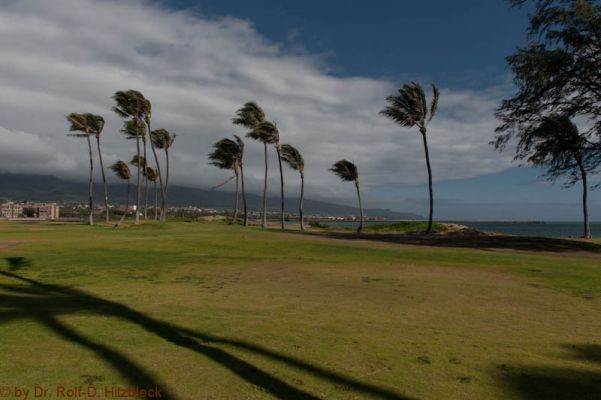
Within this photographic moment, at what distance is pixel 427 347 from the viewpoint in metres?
7.10

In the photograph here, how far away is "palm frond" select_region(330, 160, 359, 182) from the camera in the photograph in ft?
199

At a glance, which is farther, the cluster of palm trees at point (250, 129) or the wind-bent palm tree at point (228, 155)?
the wind-bent palm tree at point (228, 155)

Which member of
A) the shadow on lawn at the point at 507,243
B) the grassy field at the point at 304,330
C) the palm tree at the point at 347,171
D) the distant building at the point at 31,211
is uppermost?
the palm tree at the point at 347,171

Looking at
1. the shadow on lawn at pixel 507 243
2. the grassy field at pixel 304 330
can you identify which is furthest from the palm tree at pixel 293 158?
the grassy field at pixel 304 330

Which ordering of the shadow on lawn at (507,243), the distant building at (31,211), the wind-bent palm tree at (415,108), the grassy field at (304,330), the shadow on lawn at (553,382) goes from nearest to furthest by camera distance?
the shadow on lawn at (553,382) < the grassy field at (304,330) < the shadow on lawn at (507,243) < the wind-bent palm tree at (415,108) < the distant building at (31,211)

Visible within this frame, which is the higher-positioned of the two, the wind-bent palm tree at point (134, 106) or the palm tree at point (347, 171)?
the wind-bent palm tree at point (134, 106)

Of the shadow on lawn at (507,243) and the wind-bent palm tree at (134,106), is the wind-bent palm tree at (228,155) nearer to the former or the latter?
the wind-bent palm tree at (134,106)

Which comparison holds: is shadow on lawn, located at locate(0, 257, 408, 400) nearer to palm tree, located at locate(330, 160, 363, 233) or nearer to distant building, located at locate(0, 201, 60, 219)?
palm tree, located at locate(330, 160, 363, 233)

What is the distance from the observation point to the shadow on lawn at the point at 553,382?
527 centimetres

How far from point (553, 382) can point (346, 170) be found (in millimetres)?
55800

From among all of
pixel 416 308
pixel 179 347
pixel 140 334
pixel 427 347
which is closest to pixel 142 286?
pixel 140 334

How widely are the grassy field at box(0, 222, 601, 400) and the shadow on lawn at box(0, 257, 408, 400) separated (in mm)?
30

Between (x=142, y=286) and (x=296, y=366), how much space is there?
8.08 metres

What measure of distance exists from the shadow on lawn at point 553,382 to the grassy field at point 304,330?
27 mm
